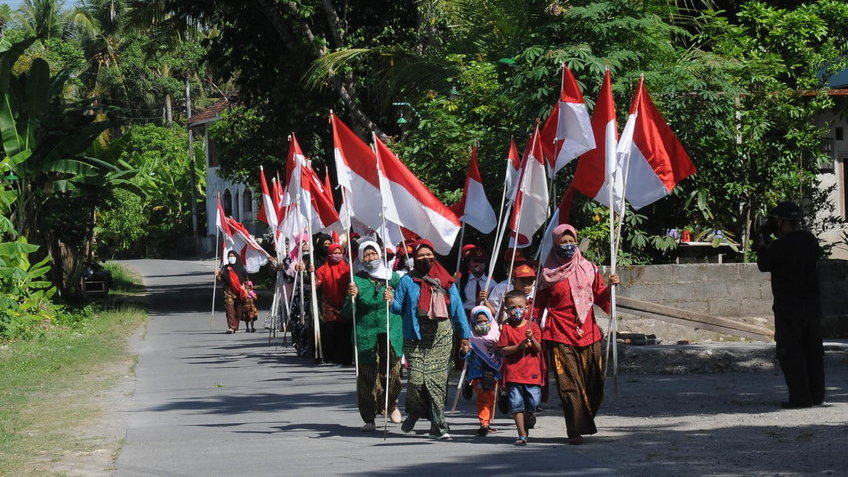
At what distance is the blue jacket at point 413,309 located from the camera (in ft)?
33.5

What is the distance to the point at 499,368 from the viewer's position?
10.0 metres

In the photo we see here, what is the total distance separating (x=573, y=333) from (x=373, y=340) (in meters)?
2.04

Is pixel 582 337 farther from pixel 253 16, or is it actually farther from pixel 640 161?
pixel 253 16

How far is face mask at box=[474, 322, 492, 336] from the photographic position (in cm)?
1034

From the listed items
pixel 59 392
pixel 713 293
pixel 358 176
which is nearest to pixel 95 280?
pixel 59 392

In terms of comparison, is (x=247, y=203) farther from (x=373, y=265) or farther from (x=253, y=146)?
(x=373, y=265)

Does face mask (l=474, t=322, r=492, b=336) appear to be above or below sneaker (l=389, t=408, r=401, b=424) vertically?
above

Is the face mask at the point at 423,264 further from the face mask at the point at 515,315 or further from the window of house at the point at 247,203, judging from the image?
the window of house at the point at 247,203

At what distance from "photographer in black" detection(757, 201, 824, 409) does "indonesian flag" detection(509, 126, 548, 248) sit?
2150mm

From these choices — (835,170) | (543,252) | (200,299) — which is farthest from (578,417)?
(200,299)

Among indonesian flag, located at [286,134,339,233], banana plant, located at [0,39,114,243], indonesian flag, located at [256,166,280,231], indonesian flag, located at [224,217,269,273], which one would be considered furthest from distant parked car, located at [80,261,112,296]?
indonesian flag, located at [286,134,339,233]

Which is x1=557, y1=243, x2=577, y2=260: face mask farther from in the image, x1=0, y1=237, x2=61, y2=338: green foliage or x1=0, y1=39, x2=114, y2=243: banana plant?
x1=0, y1=39, x2=114, y2=243: banana plant

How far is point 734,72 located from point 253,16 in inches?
603

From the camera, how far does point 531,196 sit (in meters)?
12.0
